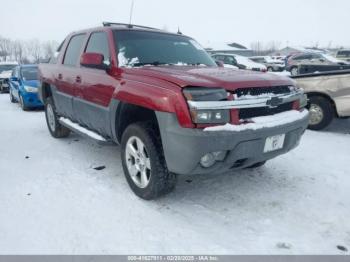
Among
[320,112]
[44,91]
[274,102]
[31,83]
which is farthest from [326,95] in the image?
[31,83]

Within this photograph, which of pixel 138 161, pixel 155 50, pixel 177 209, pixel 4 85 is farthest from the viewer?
pixel 4 85

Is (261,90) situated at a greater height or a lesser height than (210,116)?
greater

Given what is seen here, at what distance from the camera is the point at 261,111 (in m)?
2.94

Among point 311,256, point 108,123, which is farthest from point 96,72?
point 311,256

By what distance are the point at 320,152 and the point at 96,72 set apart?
3.56 metres

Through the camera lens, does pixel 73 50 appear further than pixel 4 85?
No

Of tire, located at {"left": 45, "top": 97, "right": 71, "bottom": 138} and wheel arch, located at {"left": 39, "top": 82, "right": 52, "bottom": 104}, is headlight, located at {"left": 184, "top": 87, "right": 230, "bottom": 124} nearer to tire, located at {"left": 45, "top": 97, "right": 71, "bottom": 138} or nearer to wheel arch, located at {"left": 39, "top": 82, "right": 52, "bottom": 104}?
tire, located at {"left": 45, "top": 97, "right": 71, "bottom": 138}

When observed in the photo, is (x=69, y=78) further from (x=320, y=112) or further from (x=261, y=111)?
(x=320, y=112)

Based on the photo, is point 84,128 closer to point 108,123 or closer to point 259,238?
point 108,123

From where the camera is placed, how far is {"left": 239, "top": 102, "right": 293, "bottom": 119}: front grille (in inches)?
109

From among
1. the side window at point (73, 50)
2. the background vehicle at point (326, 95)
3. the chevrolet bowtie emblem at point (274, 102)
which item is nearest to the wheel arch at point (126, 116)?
the chevrolet bowtie emblem at point (274, 102)

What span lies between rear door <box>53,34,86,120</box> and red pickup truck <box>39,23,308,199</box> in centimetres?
5

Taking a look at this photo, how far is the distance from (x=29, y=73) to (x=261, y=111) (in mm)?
8884

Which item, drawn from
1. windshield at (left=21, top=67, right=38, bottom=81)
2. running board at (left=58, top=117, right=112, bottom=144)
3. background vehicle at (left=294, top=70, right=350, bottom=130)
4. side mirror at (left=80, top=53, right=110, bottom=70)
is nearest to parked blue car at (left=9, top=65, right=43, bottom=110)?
windshield at (left=21, top=67, right=38, bottom=81)
